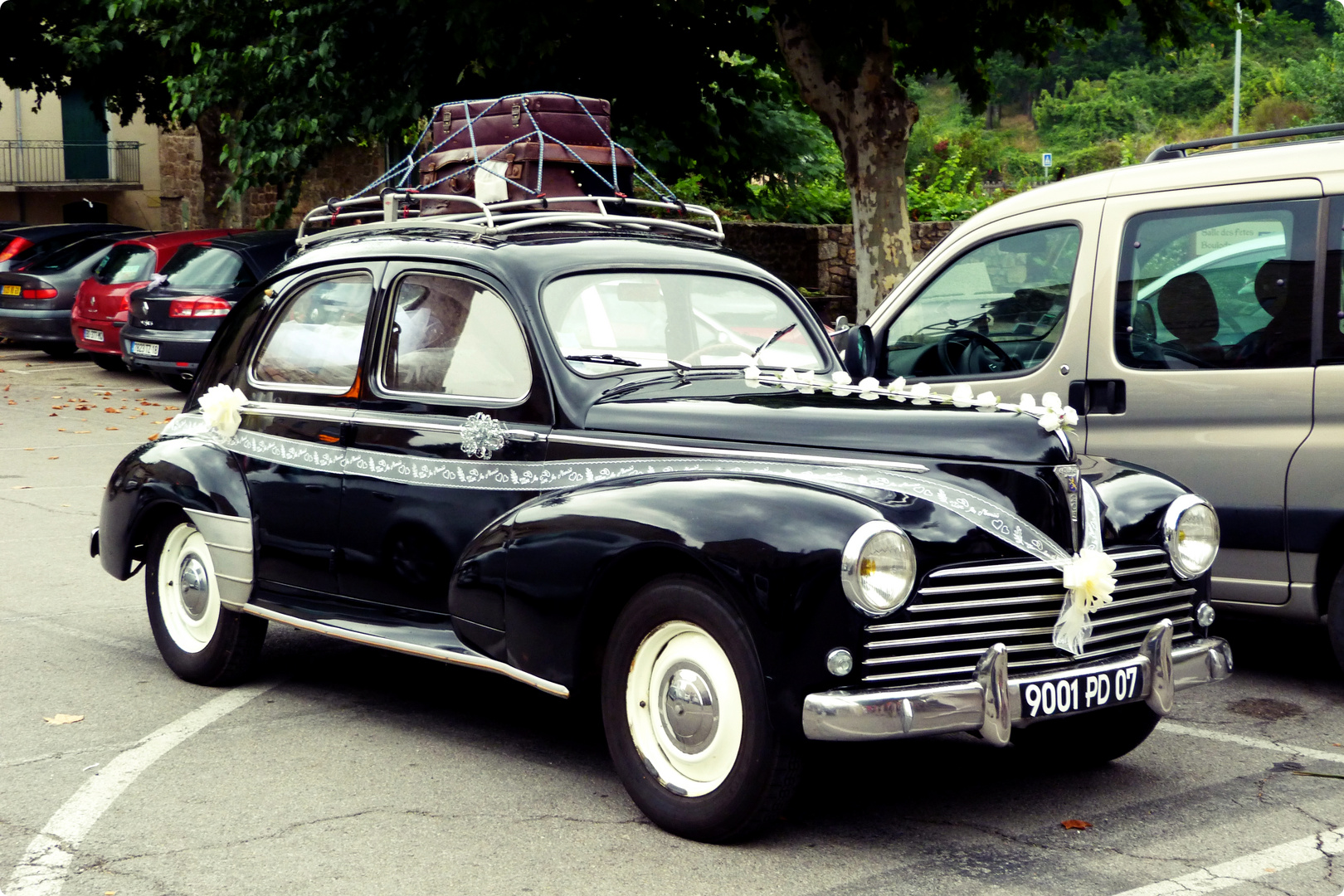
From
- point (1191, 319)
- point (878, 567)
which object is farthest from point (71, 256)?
point (878, 567)

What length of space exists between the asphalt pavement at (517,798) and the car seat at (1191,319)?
4.38 feet

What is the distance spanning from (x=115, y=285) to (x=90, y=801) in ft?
48.2

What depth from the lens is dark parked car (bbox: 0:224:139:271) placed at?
22.4 meters

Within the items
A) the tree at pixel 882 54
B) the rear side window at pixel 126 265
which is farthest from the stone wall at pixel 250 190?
the tree at pixel 882 54

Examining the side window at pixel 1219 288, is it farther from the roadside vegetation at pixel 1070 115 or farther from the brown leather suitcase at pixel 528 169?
the roadside vegetation at pixel 1070 115

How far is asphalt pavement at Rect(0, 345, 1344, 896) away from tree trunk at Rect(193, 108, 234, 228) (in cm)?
1989

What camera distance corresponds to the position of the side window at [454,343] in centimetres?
532

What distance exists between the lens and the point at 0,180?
40.4 meters

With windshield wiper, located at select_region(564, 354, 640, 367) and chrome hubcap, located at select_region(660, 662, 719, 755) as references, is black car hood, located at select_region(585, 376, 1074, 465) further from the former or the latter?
chrome hubcap, located at select_region(660, 662, 719, 755)

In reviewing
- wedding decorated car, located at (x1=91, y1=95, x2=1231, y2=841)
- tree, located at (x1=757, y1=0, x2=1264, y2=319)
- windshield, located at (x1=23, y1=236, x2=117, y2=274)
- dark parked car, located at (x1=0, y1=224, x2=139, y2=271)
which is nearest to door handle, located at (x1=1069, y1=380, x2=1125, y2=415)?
wedding decorated car, located at (x1=91, y1=95, x2=1231, y2=841)

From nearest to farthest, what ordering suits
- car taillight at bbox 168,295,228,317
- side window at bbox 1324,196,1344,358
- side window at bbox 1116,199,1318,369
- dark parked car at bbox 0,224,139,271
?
side window at bbox 1324,196,1344,358
side window at bbox 1116,199,1318,369
car taillight at bbox 168,295,228,317
dark parked car at bbox 0,224,139,271

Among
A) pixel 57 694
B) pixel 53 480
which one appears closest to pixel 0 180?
pixel 53 480

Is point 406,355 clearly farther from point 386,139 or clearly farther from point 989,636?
point 386,139

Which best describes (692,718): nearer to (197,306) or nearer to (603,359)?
(603,359)
